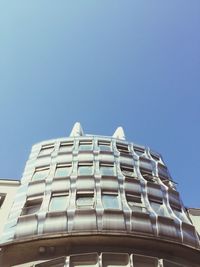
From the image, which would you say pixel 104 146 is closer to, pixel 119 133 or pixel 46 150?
pixel 46 150

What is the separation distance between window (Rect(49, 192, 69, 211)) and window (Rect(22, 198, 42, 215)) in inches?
35.5

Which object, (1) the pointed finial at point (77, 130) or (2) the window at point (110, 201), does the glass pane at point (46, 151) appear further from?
(2) the window at point (110, 201)

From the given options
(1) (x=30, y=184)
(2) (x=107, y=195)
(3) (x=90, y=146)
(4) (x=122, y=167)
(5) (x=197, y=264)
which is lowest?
(5) (x=197, y=264)

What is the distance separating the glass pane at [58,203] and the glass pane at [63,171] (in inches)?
99.1

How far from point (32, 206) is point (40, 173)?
390 centimetres

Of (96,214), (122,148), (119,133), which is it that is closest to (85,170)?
(122,148)

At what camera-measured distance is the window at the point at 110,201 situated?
2243 cm

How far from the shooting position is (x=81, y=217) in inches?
822

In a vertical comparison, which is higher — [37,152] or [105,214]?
[37,152]

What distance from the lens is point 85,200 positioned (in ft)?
76.8

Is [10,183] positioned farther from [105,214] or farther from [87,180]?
[105,214]

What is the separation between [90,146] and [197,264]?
1268 centimetres

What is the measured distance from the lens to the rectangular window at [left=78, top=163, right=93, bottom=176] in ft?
85.6

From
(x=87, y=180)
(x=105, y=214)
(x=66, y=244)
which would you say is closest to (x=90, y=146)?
(x=87, y=180)
